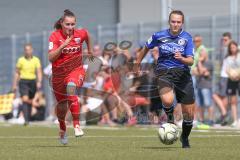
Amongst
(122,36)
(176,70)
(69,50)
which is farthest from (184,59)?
(122,36)

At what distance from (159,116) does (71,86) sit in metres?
7.91

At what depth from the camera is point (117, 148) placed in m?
14.4

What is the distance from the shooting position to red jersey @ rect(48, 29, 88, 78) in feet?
50.5

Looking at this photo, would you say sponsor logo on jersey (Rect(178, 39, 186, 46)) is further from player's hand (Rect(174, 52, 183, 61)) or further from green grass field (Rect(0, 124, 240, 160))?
green grass field (Rect(0, 124, 240, 160))

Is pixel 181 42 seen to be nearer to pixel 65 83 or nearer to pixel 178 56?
pixel 178 56

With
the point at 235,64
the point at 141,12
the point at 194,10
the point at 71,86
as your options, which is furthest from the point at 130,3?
the point at 71,86

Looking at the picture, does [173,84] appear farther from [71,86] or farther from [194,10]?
[194,10]

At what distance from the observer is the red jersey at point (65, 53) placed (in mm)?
15406

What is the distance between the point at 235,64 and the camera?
23656 mm

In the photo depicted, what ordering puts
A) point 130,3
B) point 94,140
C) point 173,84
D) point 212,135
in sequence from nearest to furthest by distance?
point 173,84 < point 94,140 < point 212,135 < point 130,3

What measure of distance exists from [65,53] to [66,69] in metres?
0.28

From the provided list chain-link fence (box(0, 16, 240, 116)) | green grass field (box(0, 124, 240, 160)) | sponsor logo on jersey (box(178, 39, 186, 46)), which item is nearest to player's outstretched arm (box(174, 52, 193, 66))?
sponsor logo on jersey (box(178, 39, 186, 46))

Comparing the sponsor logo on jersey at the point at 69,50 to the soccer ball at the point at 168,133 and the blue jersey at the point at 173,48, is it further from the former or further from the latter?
the soccer ball at the point at 168,133

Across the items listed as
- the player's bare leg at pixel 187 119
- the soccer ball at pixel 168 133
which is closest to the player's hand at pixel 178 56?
the player's bare leg at pixel 187 119
